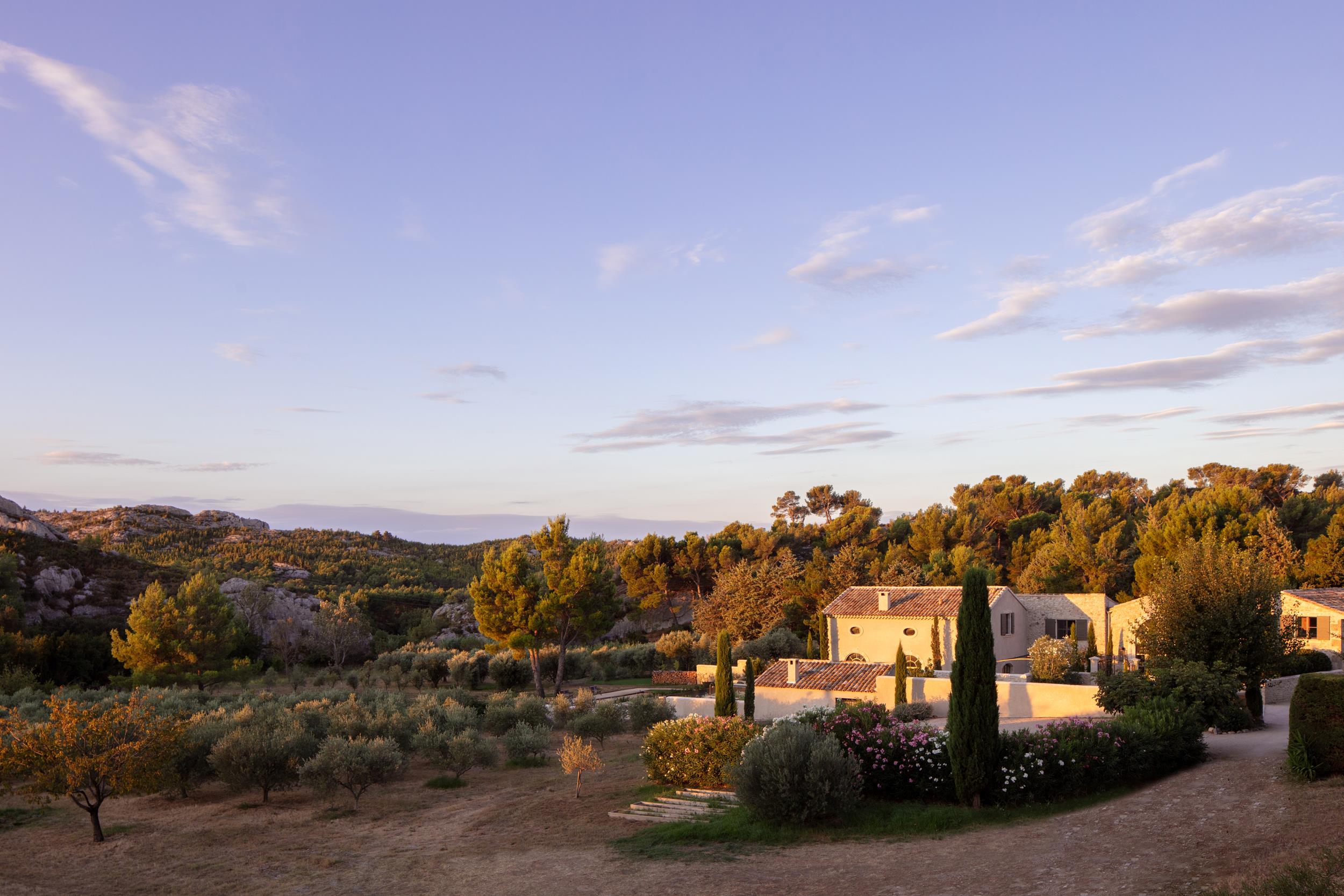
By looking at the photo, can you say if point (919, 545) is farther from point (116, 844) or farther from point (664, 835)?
point (116, 844)

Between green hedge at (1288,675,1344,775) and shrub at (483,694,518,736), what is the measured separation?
22.1 m

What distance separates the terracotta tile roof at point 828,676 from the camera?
28750 mm

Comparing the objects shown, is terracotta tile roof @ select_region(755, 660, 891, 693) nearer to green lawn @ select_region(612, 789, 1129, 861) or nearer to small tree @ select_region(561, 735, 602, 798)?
small tree @ select_region(561, 735, 602, 798)

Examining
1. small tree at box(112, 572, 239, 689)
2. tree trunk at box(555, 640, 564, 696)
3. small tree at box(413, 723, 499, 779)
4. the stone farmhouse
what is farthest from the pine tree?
small tree at box(112, 572, 239, 689)

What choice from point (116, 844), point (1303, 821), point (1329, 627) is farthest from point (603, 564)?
point (1303, 821)

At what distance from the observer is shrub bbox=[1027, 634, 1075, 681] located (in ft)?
94.7

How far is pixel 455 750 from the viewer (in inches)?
843

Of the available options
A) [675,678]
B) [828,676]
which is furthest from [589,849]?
[675,678]

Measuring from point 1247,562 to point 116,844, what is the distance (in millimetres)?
25930

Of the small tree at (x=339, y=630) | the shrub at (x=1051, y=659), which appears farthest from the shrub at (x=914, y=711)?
the small tree at (x=339, y=630)

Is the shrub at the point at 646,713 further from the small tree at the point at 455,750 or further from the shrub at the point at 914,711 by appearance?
the shrub at the point at 914,711

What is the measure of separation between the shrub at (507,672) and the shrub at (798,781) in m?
29.6

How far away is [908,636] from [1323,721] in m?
26.9

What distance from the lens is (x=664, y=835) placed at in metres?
13.8
